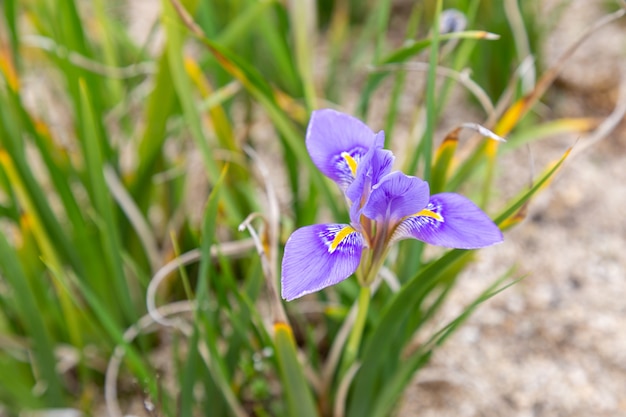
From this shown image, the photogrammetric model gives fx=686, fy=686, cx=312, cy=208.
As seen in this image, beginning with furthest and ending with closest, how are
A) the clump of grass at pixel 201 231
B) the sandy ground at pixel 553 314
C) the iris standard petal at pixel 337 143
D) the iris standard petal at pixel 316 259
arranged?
the sandy ground at pixel 553 314 → the clump of grass at pixel 201 231 → the iris standard petal at pixel 337 143 → the iris standard petal at pixel 316 259

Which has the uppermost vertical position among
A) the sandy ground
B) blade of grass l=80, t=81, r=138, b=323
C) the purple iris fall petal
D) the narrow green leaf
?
the purple iris fall petal

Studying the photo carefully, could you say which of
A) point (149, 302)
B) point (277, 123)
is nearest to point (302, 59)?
Answer: point (277, 123)

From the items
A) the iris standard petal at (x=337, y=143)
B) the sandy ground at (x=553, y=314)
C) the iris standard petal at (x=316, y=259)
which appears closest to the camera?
the iris standard petal at (x=316, y=259)

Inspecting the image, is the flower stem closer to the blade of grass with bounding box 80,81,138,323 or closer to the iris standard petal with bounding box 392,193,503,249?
the iris standard petal with bounding box 392,193,503,249

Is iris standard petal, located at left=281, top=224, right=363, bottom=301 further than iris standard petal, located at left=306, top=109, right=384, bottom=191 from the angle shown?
No

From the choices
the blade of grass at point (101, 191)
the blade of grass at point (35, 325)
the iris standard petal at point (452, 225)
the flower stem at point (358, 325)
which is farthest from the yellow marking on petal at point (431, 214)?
the blade of grass at point (35, 325)

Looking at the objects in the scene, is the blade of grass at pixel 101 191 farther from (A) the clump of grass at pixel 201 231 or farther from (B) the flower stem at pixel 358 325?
(B) the flower stem at pixel 358 325

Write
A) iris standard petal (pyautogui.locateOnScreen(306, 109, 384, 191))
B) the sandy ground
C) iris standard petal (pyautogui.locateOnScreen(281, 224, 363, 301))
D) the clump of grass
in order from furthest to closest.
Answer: the sandy ground → the clump of grass → iris standard petal (pyautogui.locateOnScreen(306, 109, 384, 191)) → iris standard petal (pyautogui.locateOnScreen(281, 224, 363, 301))

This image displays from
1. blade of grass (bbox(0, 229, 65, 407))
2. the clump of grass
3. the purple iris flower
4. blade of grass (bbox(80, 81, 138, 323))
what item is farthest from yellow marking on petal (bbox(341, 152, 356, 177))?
blade of grass (bbox(0, 229, 65, 407))
